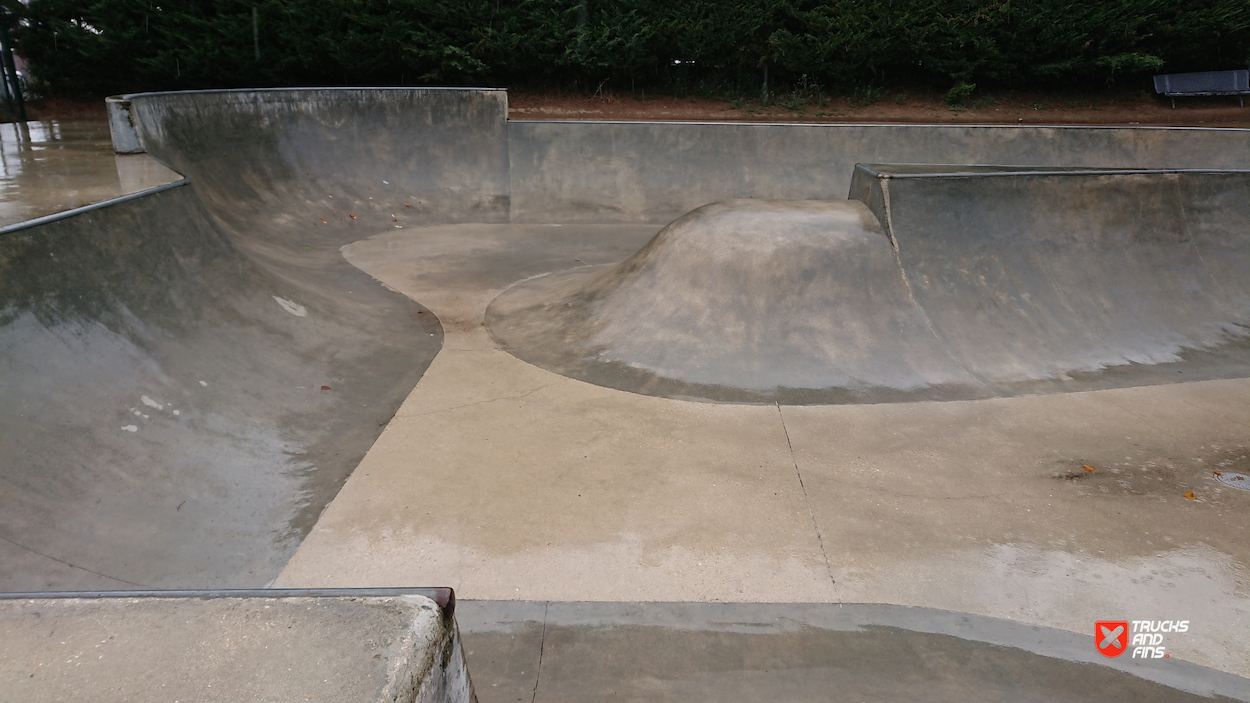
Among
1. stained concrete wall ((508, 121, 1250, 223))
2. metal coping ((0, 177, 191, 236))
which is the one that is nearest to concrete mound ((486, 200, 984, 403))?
metal coping ((0, 177, 191, 236))

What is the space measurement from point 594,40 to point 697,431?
13117mm

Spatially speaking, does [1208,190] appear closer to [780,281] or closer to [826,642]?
[780,281]

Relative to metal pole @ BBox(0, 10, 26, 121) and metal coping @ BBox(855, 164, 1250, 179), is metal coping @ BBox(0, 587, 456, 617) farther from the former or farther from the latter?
metal pole @ BBox(0, 10, 26, 121)

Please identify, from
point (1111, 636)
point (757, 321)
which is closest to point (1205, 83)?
point (757, 321)

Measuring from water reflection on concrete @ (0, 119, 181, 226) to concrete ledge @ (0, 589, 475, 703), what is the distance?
14.4 ft

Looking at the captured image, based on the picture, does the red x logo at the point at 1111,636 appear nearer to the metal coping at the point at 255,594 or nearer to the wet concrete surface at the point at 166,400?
the metal coping at the point at 255,594

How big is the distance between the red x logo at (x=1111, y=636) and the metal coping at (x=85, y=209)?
6017 millimetres

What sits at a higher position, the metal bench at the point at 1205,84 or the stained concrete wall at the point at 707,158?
the metal bench at the point at 1205,84

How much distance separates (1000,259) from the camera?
7141mm

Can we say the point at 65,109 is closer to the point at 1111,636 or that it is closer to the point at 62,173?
the point at 62,173

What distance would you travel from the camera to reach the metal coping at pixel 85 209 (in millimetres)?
4230

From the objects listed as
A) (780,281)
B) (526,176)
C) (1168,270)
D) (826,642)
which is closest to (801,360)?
(780,281)

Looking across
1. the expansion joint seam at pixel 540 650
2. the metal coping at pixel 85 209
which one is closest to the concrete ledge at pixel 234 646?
the expansion joint seam at pixel 540 650

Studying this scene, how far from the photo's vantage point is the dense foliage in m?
15.5
